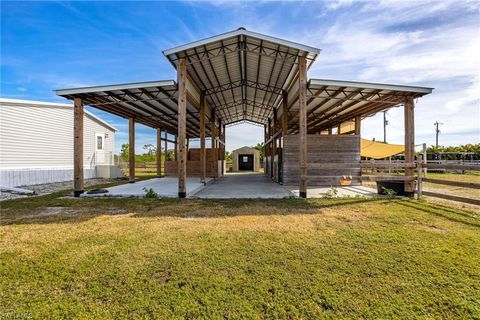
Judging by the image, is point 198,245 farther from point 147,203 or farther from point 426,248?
point 147,203

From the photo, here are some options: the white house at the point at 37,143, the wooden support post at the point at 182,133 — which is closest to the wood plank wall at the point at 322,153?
the wooden support post at the point at 182,133

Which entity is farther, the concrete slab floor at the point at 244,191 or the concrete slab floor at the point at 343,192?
the concrete slab floor at the point at 343,192

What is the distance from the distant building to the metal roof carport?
583 inches

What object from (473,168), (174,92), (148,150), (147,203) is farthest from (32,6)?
(148,150)

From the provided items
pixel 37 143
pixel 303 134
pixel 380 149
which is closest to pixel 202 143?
pixel 303 134

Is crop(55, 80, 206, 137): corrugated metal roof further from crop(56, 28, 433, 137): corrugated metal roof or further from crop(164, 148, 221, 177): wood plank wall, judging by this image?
crop(164, 148, 221, 177): wood plank wall

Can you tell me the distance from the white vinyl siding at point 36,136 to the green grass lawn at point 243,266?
9.52m

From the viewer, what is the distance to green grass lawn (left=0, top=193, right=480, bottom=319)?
2.15m

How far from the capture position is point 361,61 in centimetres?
943

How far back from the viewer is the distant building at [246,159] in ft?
98.4

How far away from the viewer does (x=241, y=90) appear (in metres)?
14.7

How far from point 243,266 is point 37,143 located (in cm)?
1553

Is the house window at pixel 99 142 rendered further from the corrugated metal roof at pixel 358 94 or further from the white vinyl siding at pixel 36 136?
the corrugated metal roof at pixel 358 94

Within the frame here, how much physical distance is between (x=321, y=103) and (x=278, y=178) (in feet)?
14.1
